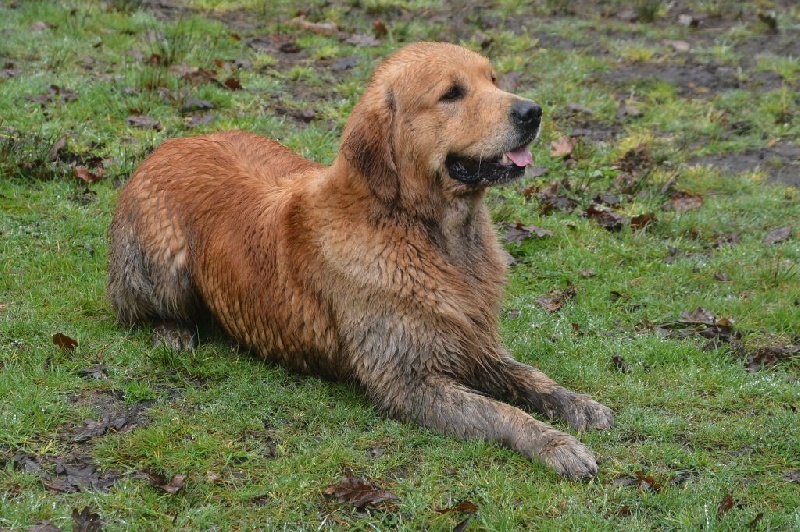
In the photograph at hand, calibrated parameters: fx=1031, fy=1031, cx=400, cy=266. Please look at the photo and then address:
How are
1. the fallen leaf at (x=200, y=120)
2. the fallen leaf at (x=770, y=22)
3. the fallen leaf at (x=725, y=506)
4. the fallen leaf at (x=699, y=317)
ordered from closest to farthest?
the fallen leaf at (x=725, y=506)
the fallen leaf at (x=699, y=317)
the fallen leaf at (x=200, y=120)
the fallen leaf at (x=770, y=22)

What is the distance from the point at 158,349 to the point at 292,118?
406cm

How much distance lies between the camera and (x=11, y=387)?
5355 millimetres

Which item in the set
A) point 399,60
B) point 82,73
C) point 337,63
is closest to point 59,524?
point 399,60

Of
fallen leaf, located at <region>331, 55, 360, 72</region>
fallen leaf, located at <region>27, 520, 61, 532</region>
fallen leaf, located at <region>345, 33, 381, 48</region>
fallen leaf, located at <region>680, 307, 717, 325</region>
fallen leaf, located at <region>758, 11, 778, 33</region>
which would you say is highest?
fallen leaf, located at <region>758, 11, 778, 33</region>

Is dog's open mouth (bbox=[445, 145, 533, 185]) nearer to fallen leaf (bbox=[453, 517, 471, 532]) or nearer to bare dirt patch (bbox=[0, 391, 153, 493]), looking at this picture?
fallen leaf (bbox=[453, 517, 471, 532])

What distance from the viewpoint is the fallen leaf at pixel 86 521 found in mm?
4189

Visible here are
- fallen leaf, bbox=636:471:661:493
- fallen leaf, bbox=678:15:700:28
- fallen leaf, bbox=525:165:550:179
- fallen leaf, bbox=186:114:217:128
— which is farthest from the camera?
fallen leaf, bbox=678:15:700:28

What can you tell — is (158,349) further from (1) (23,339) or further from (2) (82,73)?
(2) (82,73)

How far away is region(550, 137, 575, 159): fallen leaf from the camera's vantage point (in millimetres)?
9078

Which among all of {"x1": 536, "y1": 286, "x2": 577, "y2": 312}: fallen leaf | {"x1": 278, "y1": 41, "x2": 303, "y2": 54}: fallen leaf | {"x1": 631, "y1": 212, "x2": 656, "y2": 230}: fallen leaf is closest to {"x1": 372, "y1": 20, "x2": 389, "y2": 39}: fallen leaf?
{"x1": 278, "y1": 41, "x2": 303, "y2": 54}: fallen leaf

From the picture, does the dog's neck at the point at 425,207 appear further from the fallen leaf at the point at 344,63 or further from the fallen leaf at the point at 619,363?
the fallen leaf at the point at 344,63

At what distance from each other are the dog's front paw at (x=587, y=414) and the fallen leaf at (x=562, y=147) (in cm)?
413

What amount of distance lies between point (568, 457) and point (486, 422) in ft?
→ 1.53

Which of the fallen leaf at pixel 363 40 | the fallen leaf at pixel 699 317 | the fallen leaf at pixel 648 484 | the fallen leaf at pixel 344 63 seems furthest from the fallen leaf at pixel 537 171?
the fallen leaf at pixel 648 484
